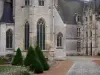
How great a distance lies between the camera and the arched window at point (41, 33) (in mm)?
45487

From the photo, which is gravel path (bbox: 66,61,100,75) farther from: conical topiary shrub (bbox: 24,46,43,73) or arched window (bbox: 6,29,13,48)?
arched window (bbox: 6,29,13,48)

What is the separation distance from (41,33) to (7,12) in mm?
6733

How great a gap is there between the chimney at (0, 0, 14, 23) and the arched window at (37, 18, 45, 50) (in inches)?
176

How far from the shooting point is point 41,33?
45750mm

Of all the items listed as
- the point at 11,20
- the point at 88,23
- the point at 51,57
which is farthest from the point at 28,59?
the point at 88,23

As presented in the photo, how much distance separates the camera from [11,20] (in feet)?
156

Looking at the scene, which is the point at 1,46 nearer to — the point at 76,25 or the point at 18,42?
the point at 18,42

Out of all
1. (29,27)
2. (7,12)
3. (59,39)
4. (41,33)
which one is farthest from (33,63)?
(7,12)

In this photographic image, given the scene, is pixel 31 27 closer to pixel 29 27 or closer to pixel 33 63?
pixel 29 27

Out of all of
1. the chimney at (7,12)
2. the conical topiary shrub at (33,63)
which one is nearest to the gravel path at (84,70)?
the conical topiary shrub at (33,63)

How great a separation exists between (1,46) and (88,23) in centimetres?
2804

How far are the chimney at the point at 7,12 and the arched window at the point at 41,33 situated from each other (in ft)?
14.6

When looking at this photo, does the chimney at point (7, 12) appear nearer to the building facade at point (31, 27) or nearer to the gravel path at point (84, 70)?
the building facade at point (31, 27)

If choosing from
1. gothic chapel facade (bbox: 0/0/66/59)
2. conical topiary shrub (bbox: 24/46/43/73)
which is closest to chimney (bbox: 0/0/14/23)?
gothic chapel facade (bbox: 0/0/66/59)
